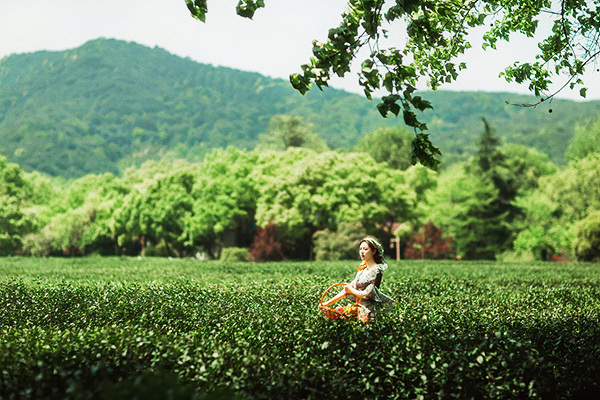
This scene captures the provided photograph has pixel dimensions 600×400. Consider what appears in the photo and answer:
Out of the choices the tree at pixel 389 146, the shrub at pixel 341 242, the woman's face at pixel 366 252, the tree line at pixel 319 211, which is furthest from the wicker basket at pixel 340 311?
the tree at pixel 389 146

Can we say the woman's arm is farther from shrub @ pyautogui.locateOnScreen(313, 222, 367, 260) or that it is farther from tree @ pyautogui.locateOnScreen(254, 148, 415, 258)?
tree @ pyautogui.locateOnScreen(254, 148, 415, 258)

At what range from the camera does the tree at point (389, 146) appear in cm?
7738

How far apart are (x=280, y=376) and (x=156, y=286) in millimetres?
7425

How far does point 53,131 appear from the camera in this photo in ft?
652

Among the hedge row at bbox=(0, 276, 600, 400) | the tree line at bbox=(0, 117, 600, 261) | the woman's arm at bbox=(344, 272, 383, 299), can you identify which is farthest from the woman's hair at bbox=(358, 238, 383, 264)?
the tree line at bbox=(0, 117, 600, 261)

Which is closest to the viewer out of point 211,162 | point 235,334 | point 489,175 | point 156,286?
point 235,334

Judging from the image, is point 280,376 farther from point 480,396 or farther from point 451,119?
point 451,119

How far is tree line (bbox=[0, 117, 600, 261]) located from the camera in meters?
44.2

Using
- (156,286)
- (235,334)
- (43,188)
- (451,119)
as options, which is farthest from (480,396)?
(451,119)

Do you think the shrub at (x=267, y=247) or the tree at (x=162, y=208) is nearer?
the shrub at (x=267, y=247)

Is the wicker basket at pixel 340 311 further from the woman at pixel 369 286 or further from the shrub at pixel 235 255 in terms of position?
the shrub at pixel 235 255

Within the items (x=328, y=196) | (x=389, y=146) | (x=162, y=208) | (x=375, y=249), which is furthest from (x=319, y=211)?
(x=389, y=146)

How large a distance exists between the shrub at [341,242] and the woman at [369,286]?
104 feet

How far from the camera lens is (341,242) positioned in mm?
39812
